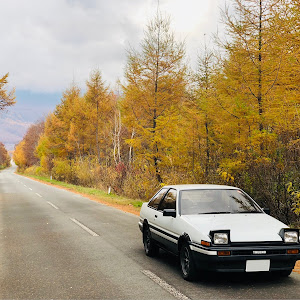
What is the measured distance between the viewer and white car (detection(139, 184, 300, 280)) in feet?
17.0

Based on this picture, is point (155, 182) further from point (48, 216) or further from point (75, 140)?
point (75, 140)

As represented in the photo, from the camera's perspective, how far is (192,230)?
561cm

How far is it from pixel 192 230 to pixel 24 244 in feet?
17.3

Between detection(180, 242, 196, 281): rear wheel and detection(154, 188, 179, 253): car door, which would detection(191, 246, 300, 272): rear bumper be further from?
detection(154, 188, 179, 253): car door

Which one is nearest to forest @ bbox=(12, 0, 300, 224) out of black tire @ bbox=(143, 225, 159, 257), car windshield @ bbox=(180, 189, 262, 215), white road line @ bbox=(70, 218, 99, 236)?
car windshield @ bbox=(180, 189, 262, 215)

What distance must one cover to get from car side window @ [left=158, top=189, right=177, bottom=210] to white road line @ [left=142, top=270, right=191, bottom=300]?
4.02ft

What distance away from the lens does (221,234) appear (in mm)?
5215

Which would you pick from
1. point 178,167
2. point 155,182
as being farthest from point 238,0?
point 155,182

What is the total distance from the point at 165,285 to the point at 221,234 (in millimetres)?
1195

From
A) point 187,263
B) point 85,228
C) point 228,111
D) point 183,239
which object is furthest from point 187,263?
point 228,111

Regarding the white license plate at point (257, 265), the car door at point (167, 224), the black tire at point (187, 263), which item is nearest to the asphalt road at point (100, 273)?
the black tire at point (187, 263)

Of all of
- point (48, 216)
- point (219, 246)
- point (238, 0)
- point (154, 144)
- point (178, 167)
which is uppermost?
point (238, 0)

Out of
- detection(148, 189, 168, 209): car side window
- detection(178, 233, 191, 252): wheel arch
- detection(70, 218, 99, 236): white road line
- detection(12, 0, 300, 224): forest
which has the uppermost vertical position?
detection(12, 0, 300, 224): forest

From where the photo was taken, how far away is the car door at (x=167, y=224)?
6.32m
